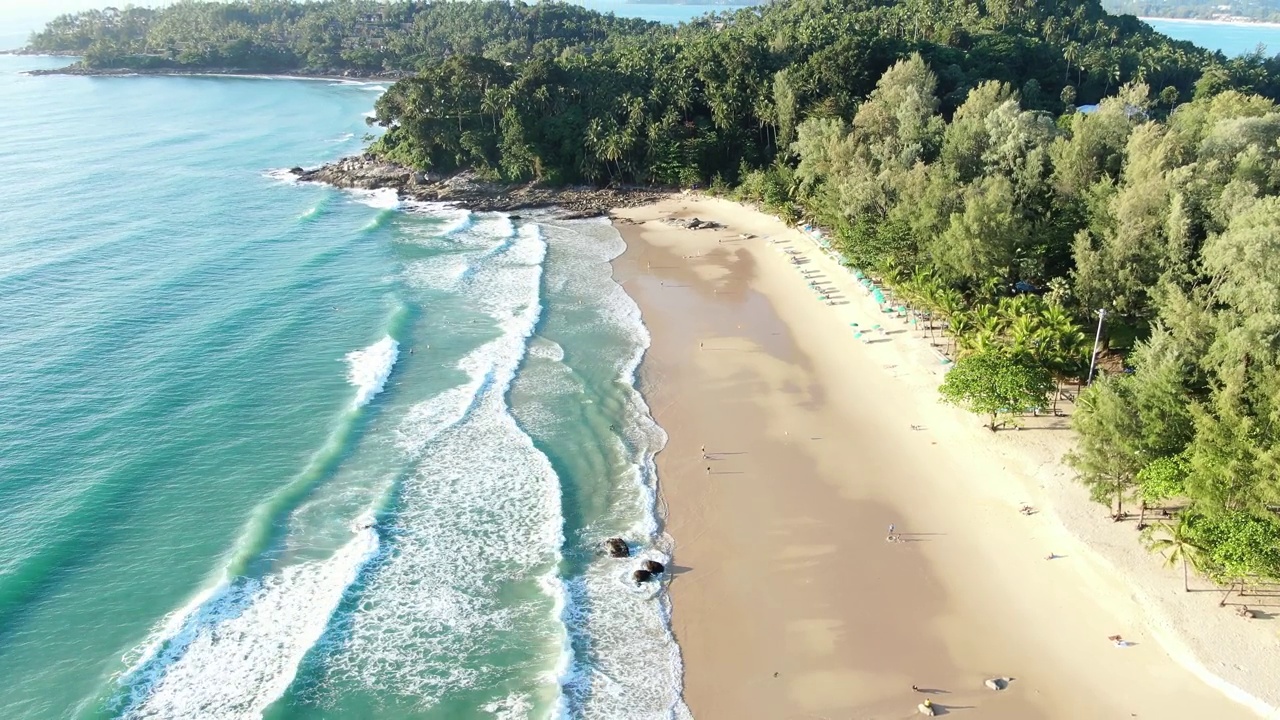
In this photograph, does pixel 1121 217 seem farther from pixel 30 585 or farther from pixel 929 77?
pixel 30 585

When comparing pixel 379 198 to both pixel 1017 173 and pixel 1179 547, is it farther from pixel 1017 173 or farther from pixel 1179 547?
pixel 1179 547

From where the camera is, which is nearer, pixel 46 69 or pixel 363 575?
pixel 363 575

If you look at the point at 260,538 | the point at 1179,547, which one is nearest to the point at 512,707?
the point at 260,538

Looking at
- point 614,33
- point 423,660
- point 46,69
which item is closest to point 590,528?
point 423,660

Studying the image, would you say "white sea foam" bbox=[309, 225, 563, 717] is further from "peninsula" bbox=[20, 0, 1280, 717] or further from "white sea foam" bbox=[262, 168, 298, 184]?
"white sea foam" bbox=[262, 168, 298, 184]

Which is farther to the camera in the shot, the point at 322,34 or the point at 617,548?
the point at 322,34

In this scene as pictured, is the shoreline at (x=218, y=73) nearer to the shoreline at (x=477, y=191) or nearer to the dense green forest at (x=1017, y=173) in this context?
the dense green forest at (x=1017, y=173)
